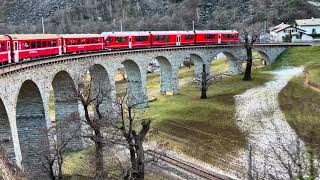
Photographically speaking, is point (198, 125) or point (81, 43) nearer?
point (198, 125)

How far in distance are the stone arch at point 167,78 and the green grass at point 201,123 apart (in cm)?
155

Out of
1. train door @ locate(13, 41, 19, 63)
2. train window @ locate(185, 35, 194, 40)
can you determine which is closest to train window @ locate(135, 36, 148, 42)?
train window @ locate(185, 35, 194, 40)

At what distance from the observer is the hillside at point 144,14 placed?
382 feet

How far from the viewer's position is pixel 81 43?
4369cm

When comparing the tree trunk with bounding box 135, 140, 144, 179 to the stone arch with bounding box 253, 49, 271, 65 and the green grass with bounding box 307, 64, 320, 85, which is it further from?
the stone arch with bounding box 253, 49, 271, 65

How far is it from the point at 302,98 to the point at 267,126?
1009 centimetres

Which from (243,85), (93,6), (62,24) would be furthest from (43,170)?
(93,6)

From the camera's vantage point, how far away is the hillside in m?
116

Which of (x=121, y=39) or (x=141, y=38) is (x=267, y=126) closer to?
(x=121, y=39)

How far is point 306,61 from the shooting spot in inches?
2712

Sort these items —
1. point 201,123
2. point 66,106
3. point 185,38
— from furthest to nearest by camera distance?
point 185,38
point 201,123
point 66,106

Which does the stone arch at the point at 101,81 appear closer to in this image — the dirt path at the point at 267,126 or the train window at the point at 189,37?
the dirt path at the point at 267,126

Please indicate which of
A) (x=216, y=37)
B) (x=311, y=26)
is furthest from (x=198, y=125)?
(x=311, y=26)

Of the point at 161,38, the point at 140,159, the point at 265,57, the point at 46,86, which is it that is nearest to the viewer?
the point at 140,159
